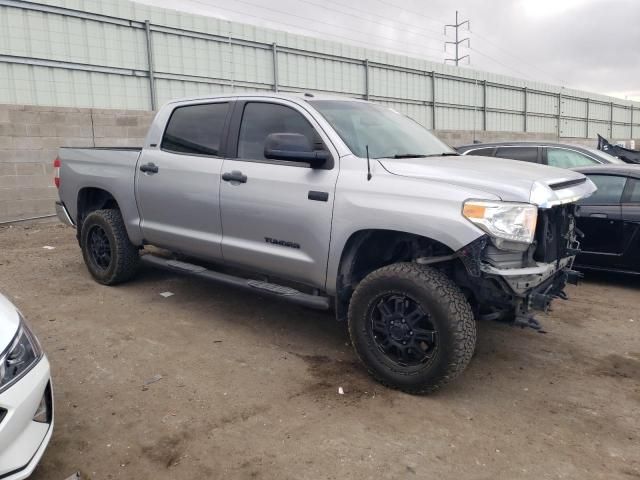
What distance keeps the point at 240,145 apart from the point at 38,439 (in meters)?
2.74

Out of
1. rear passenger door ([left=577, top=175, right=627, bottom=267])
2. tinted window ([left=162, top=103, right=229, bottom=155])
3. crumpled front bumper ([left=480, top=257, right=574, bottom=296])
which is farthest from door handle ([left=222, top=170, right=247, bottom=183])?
rear passenger door ([left=577, top=175, right=627, bottom=267])

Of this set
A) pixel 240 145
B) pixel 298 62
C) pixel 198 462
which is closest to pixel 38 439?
pixel 198 462

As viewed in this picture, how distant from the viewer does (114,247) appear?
5531mm

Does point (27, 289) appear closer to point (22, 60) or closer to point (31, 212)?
point (31, 212)

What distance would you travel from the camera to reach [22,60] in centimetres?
961

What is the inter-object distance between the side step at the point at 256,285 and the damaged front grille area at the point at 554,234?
4.92 ft

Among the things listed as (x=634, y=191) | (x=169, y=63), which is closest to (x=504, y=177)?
(x=634, y=191)

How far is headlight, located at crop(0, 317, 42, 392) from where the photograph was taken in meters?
2.28

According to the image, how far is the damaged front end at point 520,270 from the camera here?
10.7 feet

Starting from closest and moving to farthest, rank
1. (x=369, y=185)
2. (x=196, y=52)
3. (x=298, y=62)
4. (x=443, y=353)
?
(x=443, y=353)
(x=369, y=185)
(x=196, y=52)
(x=298, y=62)

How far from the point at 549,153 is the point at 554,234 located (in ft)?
18.6

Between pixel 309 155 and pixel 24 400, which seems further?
pixel 309 155

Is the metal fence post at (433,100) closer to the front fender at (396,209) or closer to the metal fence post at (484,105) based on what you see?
the metal fence post at (484,105)

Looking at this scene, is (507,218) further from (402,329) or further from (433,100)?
(433,100)
